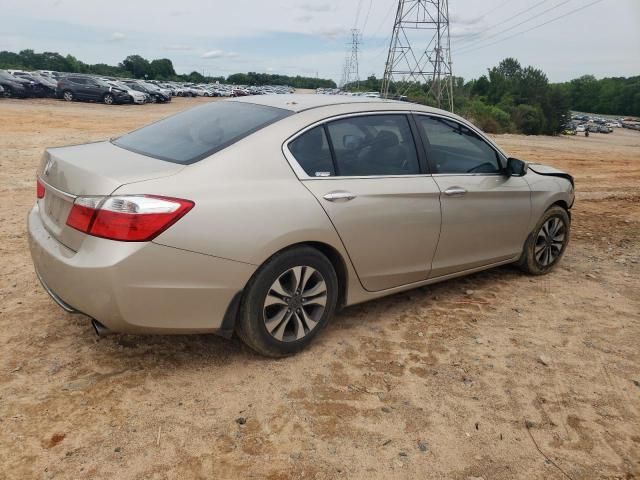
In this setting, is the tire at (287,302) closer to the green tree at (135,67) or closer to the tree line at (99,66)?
the tree line at (99,66)

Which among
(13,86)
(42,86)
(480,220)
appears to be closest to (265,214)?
(480,220)

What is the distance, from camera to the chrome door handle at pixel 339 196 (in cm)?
339

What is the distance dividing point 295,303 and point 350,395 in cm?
63

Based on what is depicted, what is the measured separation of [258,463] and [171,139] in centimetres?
209

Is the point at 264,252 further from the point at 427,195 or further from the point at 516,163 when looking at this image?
the point at 516,163

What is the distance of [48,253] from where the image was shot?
3086mm

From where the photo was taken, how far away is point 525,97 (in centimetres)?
8406

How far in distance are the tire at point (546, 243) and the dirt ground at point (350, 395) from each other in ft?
1.65

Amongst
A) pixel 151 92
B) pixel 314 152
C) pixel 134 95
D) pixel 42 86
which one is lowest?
pixel 134 95

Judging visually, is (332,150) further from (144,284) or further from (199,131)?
(144,284)

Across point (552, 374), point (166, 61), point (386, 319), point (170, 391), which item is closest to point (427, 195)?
point (386, 319)

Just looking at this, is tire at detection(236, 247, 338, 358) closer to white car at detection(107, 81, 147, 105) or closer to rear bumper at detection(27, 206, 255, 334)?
rear bumper at detection(27, 206, 255, 334)

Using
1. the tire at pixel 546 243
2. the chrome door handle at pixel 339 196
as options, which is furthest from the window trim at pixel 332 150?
the tire at pixel 546 243

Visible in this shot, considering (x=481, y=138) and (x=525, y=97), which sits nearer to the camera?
(x=481, y=138)
